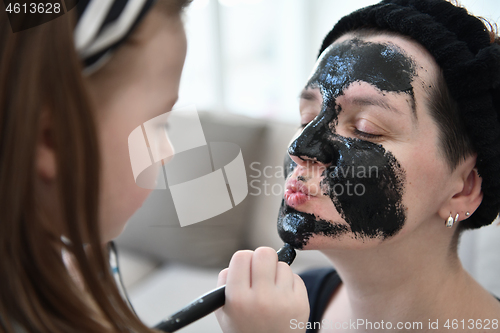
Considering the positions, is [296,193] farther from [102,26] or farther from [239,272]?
[102,26]

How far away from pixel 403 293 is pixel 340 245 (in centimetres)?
22

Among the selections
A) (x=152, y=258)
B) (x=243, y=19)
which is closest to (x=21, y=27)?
(x=152, y=258)

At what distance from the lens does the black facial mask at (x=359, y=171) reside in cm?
62

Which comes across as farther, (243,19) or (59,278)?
(243,19)

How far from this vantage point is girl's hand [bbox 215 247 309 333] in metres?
0.50

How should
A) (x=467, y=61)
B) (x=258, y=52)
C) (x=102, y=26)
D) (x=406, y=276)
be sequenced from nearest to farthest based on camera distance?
(x=102, y=26)
(x=467, y=61)
(x=406, y=276)
(x=258, y=52)

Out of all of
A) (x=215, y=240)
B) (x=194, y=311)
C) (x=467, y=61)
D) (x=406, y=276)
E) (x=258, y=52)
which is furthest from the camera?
(x=258, y=52)

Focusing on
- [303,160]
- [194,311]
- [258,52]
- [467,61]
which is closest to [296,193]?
[303,160]

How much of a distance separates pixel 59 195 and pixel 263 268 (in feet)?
0.94

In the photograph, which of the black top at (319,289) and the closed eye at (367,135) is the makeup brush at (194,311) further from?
the black top at (319,289)

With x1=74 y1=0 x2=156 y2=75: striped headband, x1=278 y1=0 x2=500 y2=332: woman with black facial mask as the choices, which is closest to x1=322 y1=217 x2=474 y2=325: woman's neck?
x1=278 y1=0 x2=500 y2=332: woman with black facial mask

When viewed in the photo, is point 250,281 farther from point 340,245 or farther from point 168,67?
point 168,67

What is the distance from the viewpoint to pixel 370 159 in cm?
63

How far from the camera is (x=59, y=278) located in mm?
378
